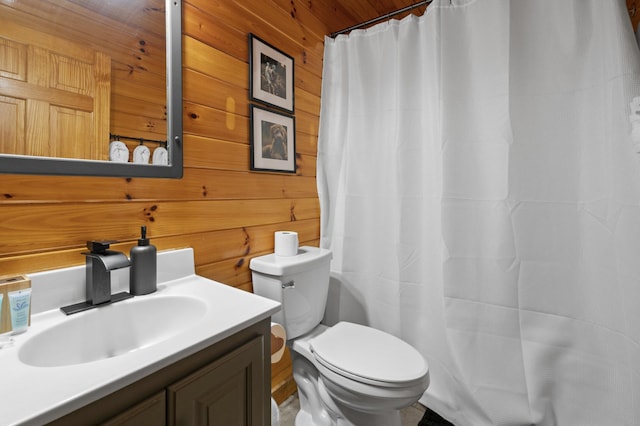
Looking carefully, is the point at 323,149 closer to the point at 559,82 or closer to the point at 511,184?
the point at 511,184

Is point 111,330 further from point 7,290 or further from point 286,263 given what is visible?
point 286,263

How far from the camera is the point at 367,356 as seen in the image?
3.75 ft

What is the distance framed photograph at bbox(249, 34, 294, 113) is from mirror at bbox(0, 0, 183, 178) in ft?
1.14

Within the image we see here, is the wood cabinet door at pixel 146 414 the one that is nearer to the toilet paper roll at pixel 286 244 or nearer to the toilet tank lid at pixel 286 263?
the toilet tank lid at pixel 286 263

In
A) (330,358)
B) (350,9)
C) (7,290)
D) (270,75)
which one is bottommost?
(330,358)

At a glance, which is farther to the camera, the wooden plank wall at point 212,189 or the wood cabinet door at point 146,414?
the wooden plank wall at point 212,189

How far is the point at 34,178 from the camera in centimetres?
75

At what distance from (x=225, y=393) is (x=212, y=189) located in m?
0.73

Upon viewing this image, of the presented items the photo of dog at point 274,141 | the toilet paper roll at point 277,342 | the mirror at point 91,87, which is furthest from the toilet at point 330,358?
the mirror at point 91,87

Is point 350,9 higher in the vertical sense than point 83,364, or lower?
higher

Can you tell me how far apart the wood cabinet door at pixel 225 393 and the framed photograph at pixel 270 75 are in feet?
3.46

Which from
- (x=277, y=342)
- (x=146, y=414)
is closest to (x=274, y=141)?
(x=277, y=342)

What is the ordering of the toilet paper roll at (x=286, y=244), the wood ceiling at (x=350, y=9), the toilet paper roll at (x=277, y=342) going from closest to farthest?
the toilet paper roll at (x=277, y=342)
the toilet paper roll at (x=286, y=244)
the wood ceiling at (x=350, y=9)

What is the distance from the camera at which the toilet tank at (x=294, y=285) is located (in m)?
1.23
